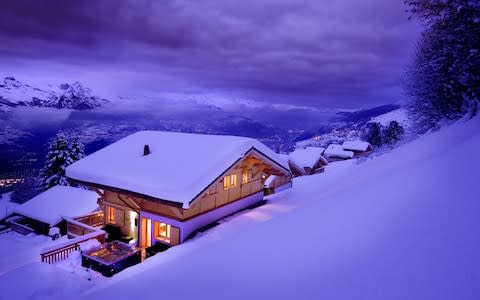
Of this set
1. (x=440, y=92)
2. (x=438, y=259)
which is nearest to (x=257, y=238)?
(x=438, y=259)

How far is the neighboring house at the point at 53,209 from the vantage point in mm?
21547

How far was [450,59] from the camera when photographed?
1582 centimetres

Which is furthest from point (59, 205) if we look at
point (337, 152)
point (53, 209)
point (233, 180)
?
point (337, 152)

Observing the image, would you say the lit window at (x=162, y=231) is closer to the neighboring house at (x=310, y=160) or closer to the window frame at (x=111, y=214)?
the window frame at (x=111, y=214)

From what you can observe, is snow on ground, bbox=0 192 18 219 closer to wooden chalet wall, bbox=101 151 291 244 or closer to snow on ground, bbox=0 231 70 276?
snow on ground, bbox=0 231 70 276

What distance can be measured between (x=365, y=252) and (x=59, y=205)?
85.4 ft

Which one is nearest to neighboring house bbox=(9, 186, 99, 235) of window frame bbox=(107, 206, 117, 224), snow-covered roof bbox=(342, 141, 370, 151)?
window frame bbox=(107, 206, 117, 224)

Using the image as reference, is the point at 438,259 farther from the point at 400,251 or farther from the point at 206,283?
the point at 206,283

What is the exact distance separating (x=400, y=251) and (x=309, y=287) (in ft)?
4.03

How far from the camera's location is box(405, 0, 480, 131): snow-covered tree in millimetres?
12461

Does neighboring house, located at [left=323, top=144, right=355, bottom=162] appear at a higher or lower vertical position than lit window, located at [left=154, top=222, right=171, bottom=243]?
higher

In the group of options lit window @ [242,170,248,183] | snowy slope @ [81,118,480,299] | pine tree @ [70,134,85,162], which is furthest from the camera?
pine tree @ [70,134,85,162]

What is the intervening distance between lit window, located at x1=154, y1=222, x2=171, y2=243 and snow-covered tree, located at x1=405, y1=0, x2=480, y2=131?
53.8ft

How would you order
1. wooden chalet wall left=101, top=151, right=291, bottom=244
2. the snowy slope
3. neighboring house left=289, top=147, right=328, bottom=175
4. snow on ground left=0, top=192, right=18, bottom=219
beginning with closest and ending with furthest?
the snowy slope, wooden chalet wall left=101, top=151, right=291, bottom=244, snow on ground left=0, top=192, right=18, bottom=219, neighboring house left=289, top=147, right=328, bottom=175
